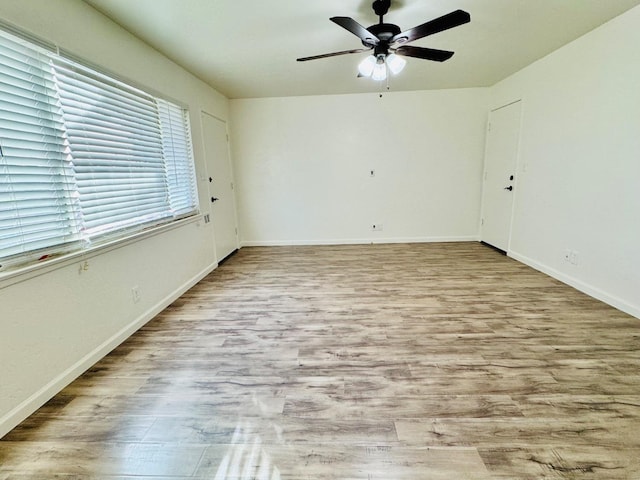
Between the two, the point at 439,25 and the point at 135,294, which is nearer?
the point at 439,25

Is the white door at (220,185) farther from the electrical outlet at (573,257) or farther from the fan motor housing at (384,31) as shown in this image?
the electrical outlet at (573,257)

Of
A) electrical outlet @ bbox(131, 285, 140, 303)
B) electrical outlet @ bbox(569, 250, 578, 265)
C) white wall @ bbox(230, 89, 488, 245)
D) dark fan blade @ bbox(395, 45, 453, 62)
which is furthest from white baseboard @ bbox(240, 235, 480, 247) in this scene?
dark fan blade @ bbox(395, 45, 453, 62)

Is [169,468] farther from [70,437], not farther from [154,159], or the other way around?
[154,159]

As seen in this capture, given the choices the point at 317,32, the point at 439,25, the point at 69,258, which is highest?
the point at 317,32

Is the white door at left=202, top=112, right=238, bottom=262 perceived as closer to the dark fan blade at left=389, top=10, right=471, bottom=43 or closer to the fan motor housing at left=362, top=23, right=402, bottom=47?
the fan motor housing at left=362, top=23, right=402, bottom=47

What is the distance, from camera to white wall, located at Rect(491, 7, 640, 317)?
246cm

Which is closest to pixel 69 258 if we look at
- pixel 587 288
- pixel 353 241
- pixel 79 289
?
pixel 79 289

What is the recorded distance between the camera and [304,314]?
2668 mm

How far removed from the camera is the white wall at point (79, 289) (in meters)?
1.54

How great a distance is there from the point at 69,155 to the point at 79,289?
2.92ft

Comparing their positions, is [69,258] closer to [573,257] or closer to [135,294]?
[135,294]

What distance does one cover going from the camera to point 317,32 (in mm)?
2568

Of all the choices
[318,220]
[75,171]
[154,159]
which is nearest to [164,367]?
[75,171]

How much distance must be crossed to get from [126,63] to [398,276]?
11.2 feet
